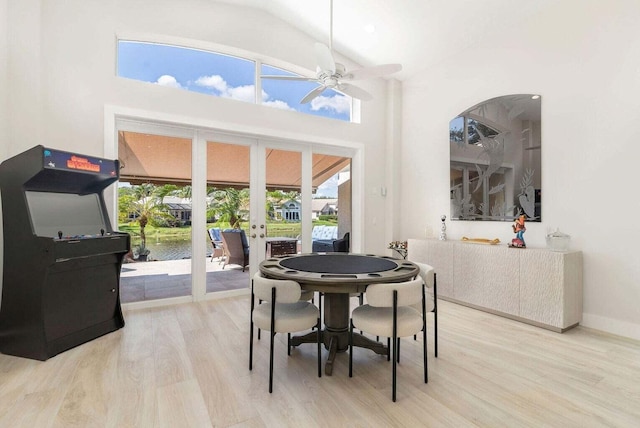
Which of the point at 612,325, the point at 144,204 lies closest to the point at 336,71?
the point at 144,204

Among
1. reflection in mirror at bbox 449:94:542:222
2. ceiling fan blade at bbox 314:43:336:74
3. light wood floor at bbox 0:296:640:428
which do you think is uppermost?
ceiling fan blade at bbox 314:43:336:74

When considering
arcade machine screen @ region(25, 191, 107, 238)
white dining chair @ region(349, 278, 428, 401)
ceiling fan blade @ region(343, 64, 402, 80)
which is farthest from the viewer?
ceiling fan blade @ region(343, 64, 402, 80)

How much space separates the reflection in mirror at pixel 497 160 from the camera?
3.97 m

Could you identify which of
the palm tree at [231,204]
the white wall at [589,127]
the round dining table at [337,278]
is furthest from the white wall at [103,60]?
the white wall at [589,127]

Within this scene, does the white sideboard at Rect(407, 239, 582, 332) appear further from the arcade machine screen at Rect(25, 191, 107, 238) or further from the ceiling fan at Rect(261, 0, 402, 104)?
the arcade machine screen at Rect(25, 191, 107, 238)

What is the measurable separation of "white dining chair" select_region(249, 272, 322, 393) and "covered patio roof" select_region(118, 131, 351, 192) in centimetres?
262

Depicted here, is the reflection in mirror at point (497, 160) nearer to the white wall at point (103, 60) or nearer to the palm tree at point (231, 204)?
the white wall at point (103, 60)

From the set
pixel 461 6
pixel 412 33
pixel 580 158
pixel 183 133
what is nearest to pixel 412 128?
pixel 412 33

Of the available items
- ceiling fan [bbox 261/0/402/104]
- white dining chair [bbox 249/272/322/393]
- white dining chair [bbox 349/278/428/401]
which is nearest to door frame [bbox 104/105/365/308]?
ceiling fan [bbox 261/0/402/104]

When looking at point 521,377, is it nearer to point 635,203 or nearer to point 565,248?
point 565,248

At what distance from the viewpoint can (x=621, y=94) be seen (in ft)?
10.7

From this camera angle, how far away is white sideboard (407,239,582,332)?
3.35m

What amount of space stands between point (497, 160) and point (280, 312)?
3.64 meters

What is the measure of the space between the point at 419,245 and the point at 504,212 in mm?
1255
